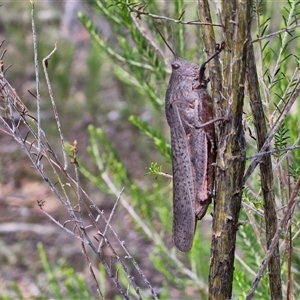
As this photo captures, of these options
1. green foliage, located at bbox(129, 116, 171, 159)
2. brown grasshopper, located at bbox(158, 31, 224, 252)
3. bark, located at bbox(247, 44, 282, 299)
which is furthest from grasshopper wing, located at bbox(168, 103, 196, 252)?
green foliage, located at bbox(129, 116, 171, 159)

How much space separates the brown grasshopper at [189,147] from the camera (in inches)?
55.2

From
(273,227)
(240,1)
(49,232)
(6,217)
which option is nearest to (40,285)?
(49,232)

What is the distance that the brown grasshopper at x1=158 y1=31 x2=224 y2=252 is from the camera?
140cm

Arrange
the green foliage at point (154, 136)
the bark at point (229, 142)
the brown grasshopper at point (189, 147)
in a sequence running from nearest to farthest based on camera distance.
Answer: the bark at point (229, 142), the brown grasshopper at point (189, 147), the green foliage at point (154, 136)

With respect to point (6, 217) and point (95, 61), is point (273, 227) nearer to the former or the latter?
point (95, 61)

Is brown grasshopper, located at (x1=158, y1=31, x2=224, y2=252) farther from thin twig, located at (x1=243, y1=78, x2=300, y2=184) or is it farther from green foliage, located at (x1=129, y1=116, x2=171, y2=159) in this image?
green foliage, located at (x1=129, y1=116, x2=171, y2=159)

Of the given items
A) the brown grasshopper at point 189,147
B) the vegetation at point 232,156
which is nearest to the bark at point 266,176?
the vegetation at point 232,156

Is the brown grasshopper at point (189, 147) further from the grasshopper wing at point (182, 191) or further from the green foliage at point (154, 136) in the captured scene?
the green foliage at point (154, 136)

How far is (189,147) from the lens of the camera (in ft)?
4.86

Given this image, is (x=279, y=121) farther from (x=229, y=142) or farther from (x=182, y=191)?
(x=182, y=191)

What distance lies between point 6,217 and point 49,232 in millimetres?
564

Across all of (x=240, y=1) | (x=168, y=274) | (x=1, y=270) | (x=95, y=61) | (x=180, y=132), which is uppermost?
(x=240, y=1)

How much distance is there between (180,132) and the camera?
1537 millimetres

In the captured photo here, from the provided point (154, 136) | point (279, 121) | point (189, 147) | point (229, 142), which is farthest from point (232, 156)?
point (154, 136)
